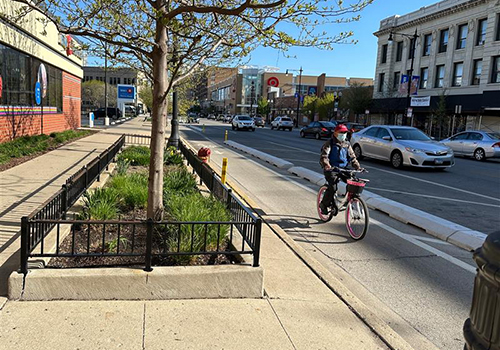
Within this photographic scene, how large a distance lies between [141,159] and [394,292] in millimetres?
8394

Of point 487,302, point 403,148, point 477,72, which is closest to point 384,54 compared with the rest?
point 477,72

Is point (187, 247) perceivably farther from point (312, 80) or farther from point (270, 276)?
point (312, 80)

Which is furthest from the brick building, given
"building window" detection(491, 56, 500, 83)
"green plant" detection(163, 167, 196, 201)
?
"building window" detection(491, 56, 500, 83)

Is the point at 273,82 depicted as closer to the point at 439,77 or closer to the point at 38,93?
the point at 439,77

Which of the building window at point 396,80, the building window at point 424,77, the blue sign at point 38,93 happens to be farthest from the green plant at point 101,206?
the building window at point 396,80

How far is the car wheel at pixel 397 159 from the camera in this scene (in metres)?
15.6

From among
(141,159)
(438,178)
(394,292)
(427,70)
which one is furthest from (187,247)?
(427,70)

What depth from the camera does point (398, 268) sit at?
17.8 feet

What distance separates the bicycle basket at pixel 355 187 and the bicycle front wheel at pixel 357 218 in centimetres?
12

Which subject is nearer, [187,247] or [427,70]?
[187,247]

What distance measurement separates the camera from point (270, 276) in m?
4.68

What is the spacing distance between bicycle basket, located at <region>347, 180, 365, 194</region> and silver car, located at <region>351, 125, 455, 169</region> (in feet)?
31.2

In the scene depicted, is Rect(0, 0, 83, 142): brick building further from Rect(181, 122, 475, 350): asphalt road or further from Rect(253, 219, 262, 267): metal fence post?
Rect(253, 219, 262, 267): metal fence post

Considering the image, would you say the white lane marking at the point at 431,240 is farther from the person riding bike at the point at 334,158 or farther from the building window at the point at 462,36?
the building window at the point at 462,36
